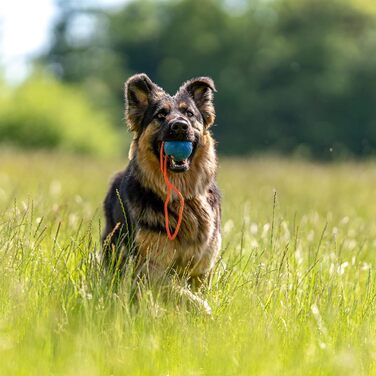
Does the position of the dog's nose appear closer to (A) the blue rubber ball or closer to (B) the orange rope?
(A) the blue rubber ball

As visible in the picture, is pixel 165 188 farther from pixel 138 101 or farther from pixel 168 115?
pixel 138 101

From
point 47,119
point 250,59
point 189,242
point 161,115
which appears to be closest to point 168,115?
point 161,115

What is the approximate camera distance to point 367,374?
462 centimetres

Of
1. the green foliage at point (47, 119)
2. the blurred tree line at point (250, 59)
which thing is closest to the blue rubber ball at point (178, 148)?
the green foliage at point (47, 119)

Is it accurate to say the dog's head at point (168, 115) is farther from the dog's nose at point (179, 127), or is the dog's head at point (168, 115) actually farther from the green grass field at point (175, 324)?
the green grass field at point (175, 324)

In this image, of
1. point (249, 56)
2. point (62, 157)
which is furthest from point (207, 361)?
point (249, 56)

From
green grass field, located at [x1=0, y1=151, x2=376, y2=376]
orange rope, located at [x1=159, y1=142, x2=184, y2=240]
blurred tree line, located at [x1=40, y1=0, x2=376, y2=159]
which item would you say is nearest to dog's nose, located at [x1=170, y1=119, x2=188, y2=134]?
orange rope, located at [x1=159, y1=142, x2=184, y2=240]

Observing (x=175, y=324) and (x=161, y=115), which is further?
(x=161, y=115)

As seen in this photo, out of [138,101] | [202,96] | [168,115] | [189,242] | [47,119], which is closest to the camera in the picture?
[189,242]

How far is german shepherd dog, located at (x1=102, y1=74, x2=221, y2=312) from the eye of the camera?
586 cm

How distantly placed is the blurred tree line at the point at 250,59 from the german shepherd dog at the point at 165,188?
3640cm

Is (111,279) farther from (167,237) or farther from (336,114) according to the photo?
(336,114)

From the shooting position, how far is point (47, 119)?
39.2 meters

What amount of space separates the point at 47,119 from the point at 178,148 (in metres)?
34.1
